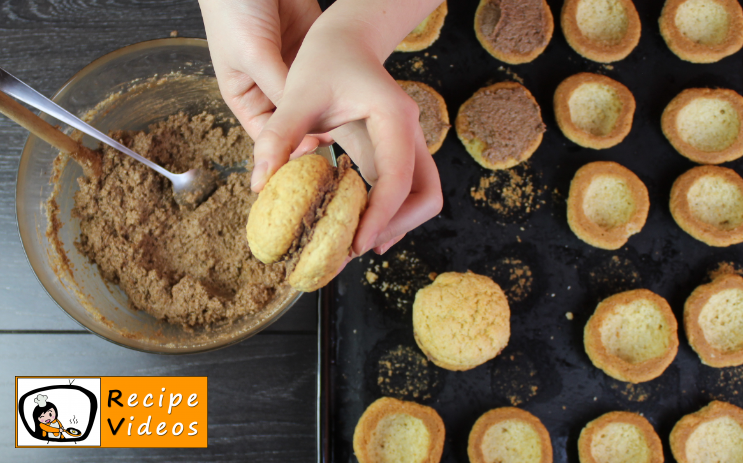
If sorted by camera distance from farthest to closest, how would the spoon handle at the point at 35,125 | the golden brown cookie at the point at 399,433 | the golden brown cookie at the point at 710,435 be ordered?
the golden brown cookie at the point at 710,435
the golden brown cookie at the point at 399,433
the spoon handle at the point at 35,125

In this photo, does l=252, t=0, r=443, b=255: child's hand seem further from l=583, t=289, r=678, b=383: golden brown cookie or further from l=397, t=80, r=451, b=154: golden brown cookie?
l=583, t=289, r=678, b=383: golden brown cookie

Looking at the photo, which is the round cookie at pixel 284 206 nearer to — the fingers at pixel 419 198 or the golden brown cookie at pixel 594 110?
the fingers at pixel 419 198

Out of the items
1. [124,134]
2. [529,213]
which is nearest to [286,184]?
[124,134]

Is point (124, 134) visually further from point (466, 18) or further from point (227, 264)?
point (466, 18)

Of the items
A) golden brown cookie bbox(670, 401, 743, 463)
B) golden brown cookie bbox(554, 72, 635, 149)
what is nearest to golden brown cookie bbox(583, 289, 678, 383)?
golden brown cookie bbox(670, 401, 743, 463)

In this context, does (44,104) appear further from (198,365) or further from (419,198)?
(419,198)

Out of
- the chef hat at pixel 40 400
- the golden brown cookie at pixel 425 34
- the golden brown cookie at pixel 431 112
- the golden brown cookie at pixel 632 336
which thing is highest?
the golden brown cookie at pixel 425 34

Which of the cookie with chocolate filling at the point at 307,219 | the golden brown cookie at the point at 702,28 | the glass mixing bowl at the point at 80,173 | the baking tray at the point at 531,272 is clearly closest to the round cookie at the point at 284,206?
the cookie with chocolate filling at the point at 307,219

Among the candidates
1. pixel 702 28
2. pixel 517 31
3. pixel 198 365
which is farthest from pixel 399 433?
pixel 702 28
